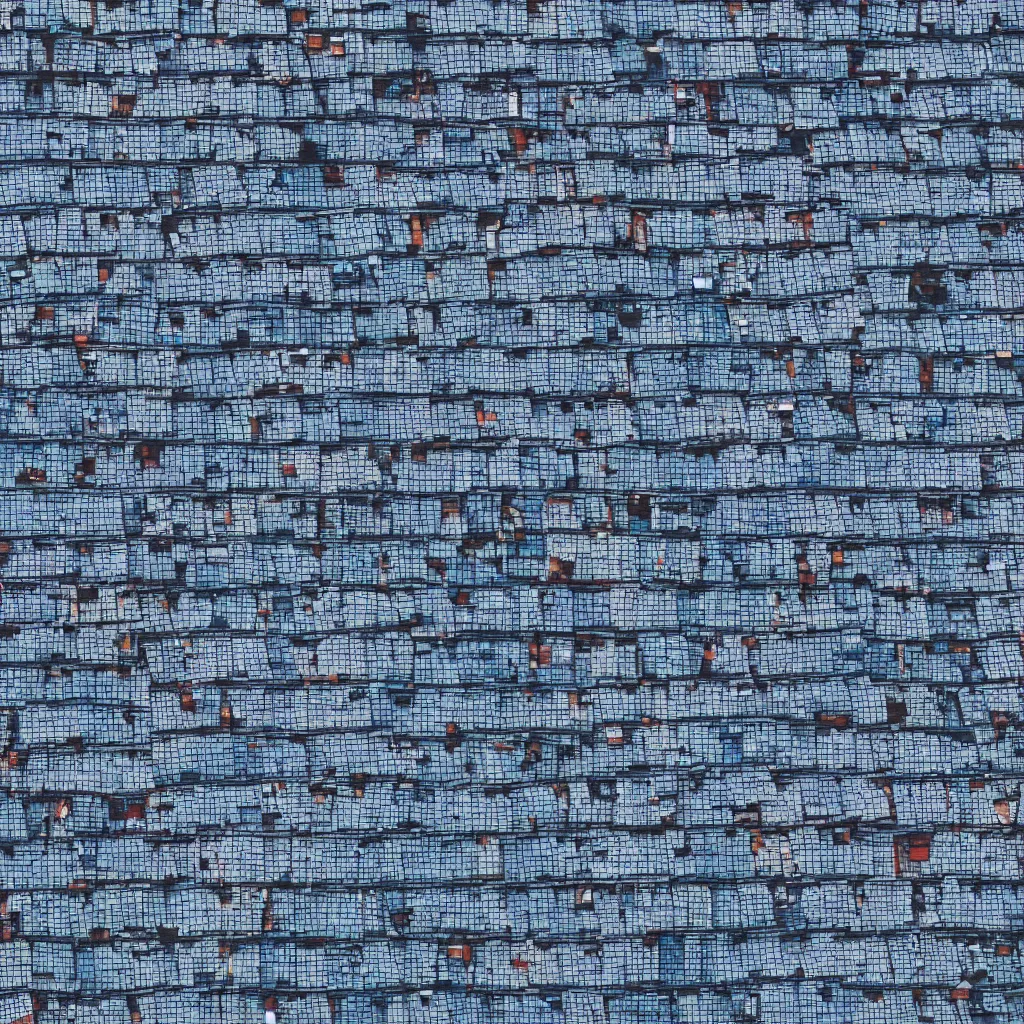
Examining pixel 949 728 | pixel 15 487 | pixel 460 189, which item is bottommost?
pixel 949 728

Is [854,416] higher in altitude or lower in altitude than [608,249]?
lower

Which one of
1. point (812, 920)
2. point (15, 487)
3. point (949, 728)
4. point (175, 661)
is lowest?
point (812, 920)

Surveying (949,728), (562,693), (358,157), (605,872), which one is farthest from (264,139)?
(949,728)

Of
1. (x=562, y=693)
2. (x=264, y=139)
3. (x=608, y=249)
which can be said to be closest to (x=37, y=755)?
(x=562, y=693)

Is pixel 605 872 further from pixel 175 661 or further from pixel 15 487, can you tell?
pixel 15 487

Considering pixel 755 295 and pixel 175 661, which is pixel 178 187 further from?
pixel 755 295

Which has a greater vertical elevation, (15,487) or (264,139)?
(264,139)
